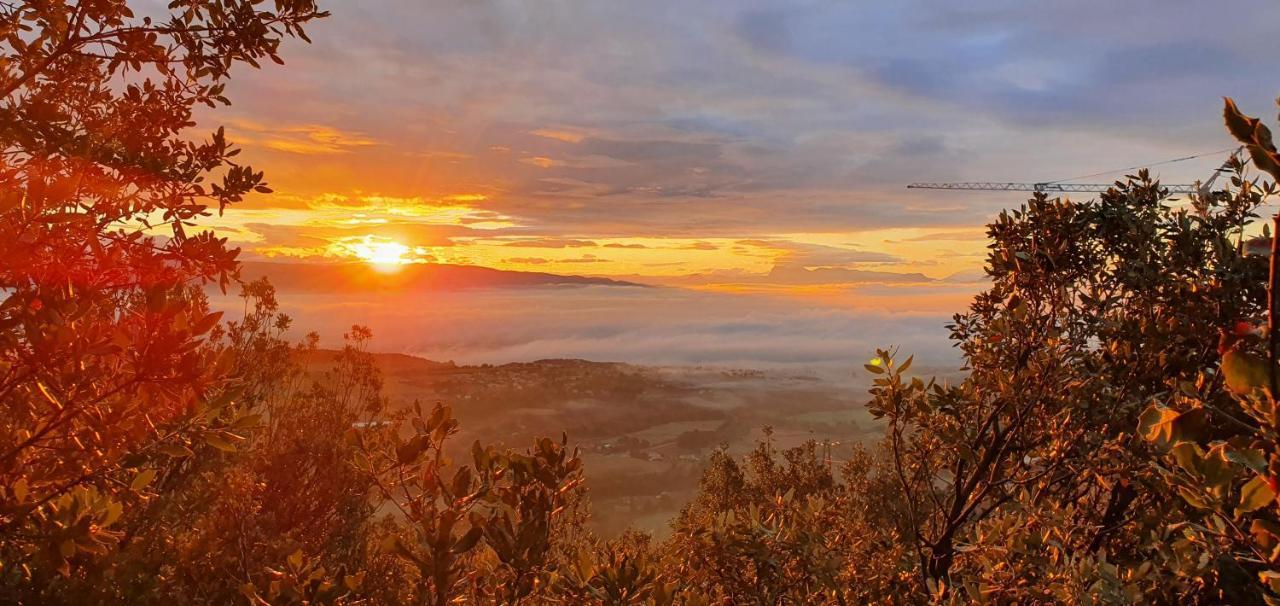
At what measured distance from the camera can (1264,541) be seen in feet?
6.73

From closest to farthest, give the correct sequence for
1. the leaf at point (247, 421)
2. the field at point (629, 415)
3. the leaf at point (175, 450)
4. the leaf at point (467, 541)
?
the leaf at point (467, 541), the leaf at point (175, 450), the leaf at point (247, 421), the field at point (629, 415)

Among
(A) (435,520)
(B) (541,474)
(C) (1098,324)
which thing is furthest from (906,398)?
(A) (435,520)

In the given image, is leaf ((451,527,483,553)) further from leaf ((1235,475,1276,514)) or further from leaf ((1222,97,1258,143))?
leaf ((1222,97,1258,143))

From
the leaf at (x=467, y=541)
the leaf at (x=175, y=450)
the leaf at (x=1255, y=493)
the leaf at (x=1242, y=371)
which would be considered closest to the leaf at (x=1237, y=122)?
the leaf at (x=1242, y=371)

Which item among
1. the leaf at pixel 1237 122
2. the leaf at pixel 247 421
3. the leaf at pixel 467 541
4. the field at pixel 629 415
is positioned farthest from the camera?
the field at pixel 629 415

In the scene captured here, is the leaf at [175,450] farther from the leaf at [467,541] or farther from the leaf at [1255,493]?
the leaf at [1255,493]

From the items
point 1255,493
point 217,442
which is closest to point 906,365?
point 1255,493

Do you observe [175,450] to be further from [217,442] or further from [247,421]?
[247,421]

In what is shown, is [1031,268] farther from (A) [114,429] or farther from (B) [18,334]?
(B) [18,334]

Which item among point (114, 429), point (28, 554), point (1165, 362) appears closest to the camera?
point (114, 429)

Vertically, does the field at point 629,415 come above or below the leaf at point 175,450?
below

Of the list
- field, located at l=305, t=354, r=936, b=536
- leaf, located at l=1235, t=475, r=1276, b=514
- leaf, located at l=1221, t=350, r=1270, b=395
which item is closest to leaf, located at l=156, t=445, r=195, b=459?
leaf, located at l=1221, t=350, r=1270, b=395

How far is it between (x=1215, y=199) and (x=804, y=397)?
545ft

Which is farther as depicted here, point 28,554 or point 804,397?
point 804,397
